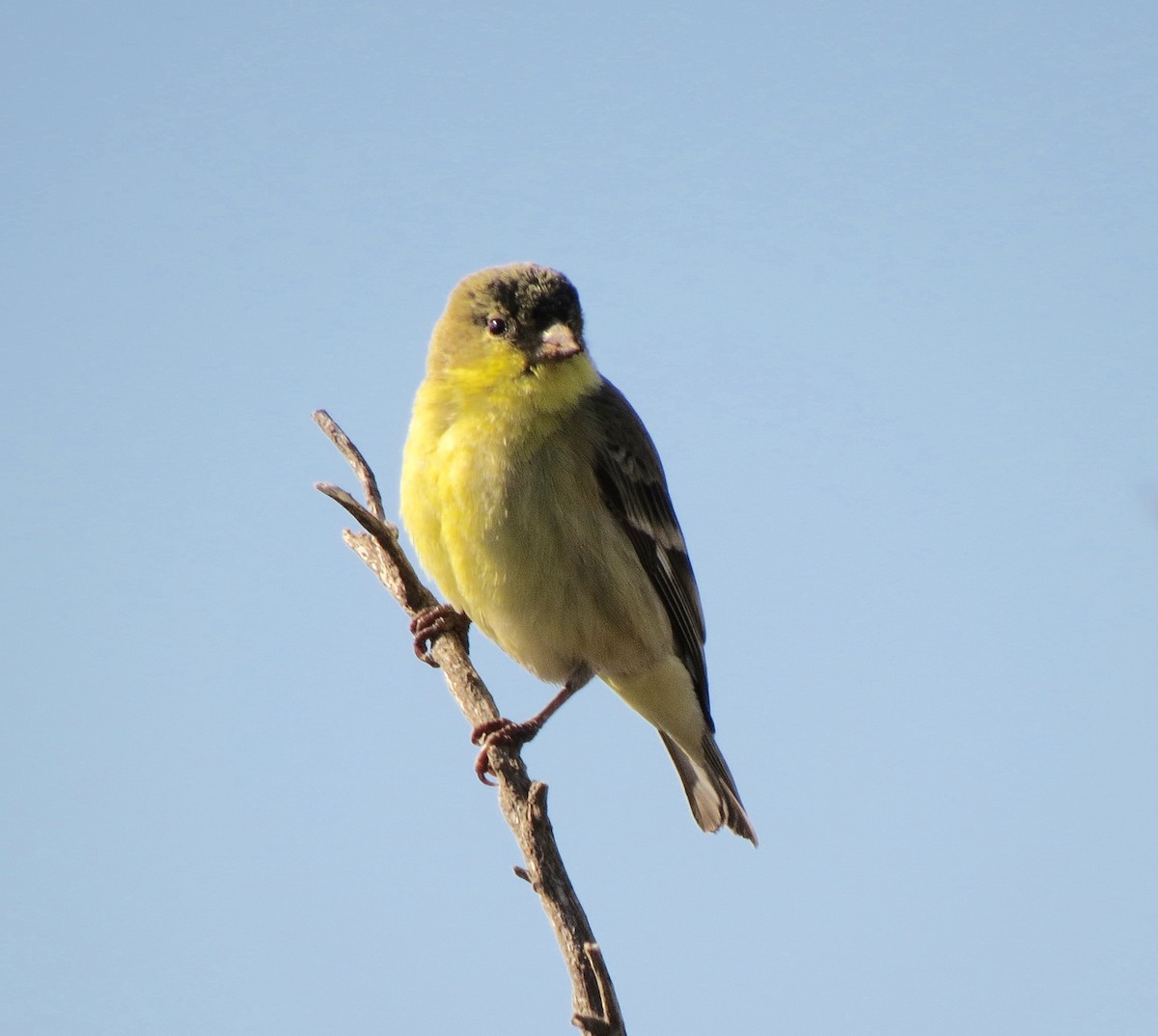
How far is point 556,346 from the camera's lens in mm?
5711

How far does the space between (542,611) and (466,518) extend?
1.67 feet

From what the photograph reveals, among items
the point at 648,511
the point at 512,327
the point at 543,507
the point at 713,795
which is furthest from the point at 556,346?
the point at 713,795

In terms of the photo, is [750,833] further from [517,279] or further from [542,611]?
Answer: [517,279]

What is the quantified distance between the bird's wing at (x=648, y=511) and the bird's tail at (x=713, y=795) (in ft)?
0.54

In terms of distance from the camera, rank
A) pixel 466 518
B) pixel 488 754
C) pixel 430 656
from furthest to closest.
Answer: pixel 430 656, pixel 466 518, pixel 488 754

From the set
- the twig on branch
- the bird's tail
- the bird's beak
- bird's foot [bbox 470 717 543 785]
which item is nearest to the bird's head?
the bird's beak

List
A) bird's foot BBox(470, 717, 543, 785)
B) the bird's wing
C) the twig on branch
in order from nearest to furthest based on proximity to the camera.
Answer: the twig on branch < bird's foot BBox(470, 717, 543, 785) < the bird's wing

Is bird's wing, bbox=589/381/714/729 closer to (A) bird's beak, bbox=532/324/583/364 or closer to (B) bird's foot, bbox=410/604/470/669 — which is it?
(A) bird's beak, bbox=532/324/583/364

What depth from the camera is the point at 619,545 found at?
5.81 meters

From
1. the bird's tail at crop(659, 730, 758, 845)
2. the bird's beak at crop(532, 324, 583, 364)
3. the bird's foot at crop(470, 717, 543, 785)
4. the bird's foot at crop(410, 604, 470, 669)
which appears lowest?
the bird's tail at crop(659, 730, 758, 845)

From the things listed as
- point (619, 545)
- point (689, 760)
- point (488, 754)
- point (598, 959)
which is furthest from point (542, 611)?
point (598, 959)

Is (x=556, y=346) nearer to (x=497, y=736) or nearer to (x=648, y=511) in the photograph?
(x=648, y=511)

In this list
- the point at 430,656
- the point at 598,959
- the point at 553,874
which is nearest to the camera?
the point at 598,959

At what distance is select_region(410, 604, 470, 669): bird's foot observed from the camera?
5.77 metres
